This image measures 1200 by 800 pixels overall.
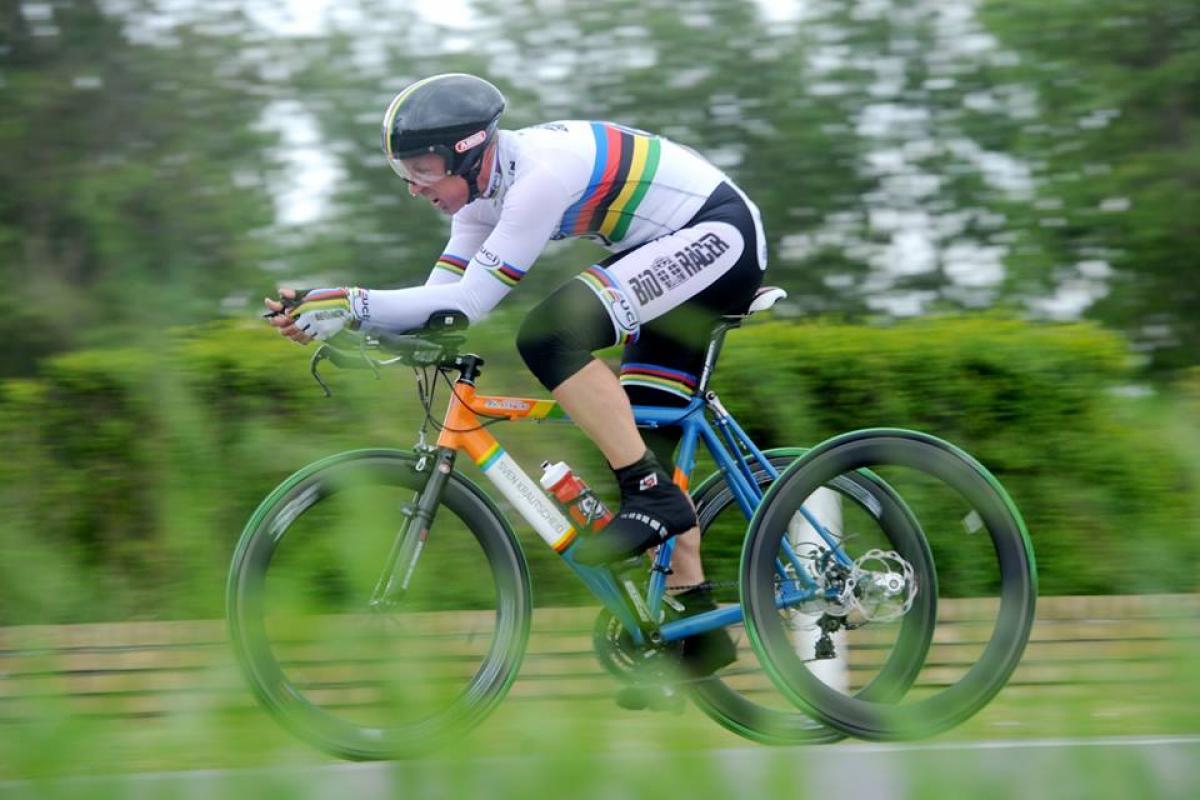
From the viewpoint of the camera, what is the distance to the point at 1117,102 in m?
10.2

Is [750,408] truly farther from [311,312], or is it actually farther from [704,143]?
[704,143]

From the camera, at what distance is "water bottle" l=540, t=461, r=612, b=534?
4.29 meters

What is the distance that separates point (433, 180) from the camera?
411 centimetres

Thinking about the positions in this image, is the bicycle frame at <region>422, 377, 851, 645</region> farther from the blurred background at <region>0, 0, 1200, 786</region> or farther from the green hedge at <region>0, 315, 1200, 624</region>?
the blurred background at <region>0, 0, 1200, 786</region>

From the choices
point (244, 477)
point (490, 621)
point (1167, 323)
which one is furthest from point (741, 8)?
point (244, 477)

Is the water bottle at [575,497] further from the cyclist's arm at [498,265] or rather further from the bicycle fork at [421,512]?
the cyclist's arm at [498,265]

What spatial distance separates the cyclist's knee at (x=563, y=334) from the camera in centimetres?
409

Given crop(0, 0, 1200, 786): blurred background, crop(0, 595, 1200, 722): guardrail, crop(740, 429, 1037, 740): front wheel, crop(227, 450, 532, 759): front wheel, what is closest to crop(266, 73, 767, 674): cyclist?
crop(740, 429, 1037, 740): front wheel

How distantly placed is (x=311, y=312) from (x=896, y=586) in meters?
1.61

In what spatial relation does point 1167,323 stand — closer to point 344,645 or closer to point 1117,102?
point 1117,102

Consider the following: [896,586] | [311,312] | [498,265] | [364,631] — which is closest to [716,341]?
[498,265]

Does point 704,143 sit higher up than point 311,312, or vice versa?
point 311,312

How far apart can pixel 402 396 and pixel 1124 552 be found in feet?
8.32

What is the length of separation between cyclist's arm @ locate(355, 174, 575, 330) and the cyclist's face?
0.61 ft
